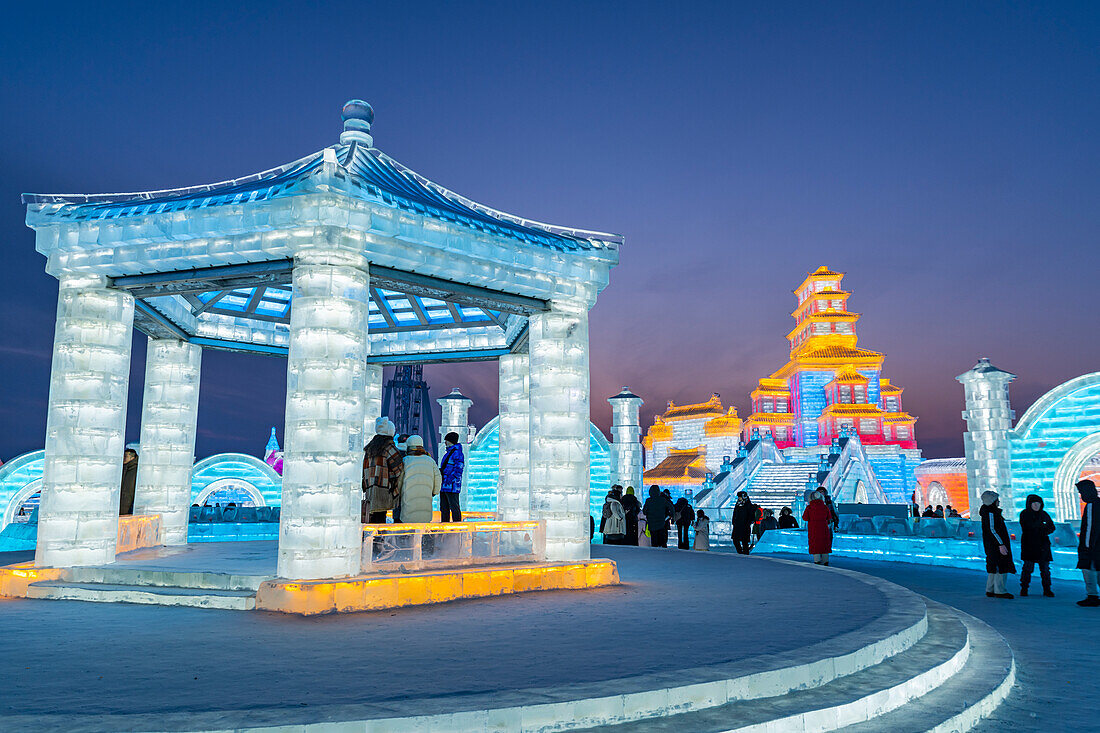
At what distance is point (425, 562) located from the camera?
9.51 metres

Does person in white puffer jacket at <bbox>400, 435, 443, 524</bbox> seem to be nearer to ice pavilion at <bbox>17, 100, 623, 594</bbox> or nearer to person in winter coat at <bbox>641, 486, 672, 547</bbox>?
ice pavilion at <bbox>17, 100, 623, 594</bbox>

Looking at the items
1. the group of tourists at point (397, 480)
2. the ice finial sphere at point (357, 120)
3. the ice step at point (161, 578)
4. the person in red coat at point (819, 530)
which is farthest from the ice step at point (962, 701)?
the ice finial sphere at point (357, 120)

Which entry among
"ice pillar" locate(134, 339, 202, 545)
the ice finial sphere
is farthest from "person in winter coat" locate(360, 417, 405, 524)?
the ice finial sphere

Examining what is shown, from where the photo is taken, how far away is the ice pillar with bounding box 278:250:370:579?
8.56m

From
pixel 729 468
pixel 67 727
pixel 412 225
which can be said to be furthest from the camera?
pixel 729 468

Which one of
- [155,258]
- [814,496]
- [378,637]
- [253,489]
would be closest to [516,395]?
[814,496]

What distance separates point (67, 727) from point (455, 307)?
12.5m

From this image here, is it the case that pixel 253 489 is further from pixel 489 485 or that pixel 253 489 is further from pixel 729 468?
pixel 729 468

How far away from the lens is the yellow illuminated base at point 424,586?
809cm

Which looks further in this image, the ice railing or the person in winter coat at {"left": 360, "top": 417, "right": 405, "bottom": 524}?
the person in winter coat at {"left": 360, "top": 417, "right": 405, "bottom": 524}

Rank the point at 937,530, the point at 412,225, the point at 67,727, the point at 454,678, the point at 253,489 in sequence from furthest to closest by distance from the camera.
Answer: the point at 253,489
the point at 937,530
the point at 412,225
the point at 454,678
the point at 67,727

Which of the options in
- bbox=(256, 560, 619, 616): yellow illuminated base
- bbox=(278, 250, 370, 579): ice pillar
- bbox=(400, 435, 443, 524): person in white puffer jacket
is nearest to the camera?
bbox=(256, 560, 619, 616): yellow illuminated base

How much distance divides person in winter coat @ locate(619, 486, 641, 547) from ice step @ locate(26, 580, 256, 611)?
11687 mm

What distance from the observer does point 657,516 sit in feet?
61.6
